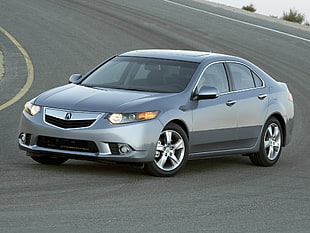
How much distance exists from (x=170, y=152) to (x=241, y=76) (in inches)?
85.7

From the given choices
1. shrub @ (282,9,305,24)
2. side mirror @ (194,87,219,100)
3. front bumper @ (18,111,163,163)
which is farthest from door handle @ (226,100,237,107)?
shrub @ (282,9,305,24)

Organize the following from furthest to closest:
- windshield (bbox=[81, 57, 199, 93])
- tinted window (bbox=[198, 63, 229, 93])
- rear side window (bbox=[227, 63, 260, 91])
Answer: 1. rear side window (bbox=[227, 63, 260, 91])
2. tinted window (bbox=[198, 63, 229, 93])
3. windshield (bbox=[81, 57, 199, 93])

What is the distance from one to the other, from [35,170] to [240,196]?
250 cm

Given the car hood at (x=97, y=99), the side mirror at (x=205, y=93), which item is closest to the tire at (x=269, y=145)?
the side mirror at (x=205, y=93)

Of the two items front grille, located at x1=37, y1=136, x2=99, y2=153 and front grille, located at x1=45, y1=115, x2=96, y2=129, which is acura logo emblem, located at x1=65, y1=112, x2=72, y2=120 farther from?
front grille, located at x1=37, y1=136, x2=99, y2=153

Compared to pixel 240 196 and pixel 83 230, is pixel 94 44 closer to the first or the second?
pixel 240 196

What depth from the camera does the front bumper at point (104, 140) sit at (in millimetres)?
11117

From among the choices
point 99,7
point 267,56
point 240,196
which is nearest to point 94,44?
point 267,56

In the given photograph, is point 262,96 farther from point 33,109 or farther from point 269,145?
point 33,109

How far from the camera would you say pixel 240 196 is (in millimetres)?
10438

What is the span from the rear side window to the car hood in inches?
59.2

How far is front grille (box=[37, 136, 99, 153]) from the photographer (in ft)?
36.6

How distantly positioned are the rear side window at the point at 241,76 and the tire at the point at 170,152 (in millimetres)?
1588

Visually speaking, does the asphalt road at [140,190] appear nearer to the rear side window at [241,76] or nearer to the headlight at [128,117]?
the headlight at [128,117]
